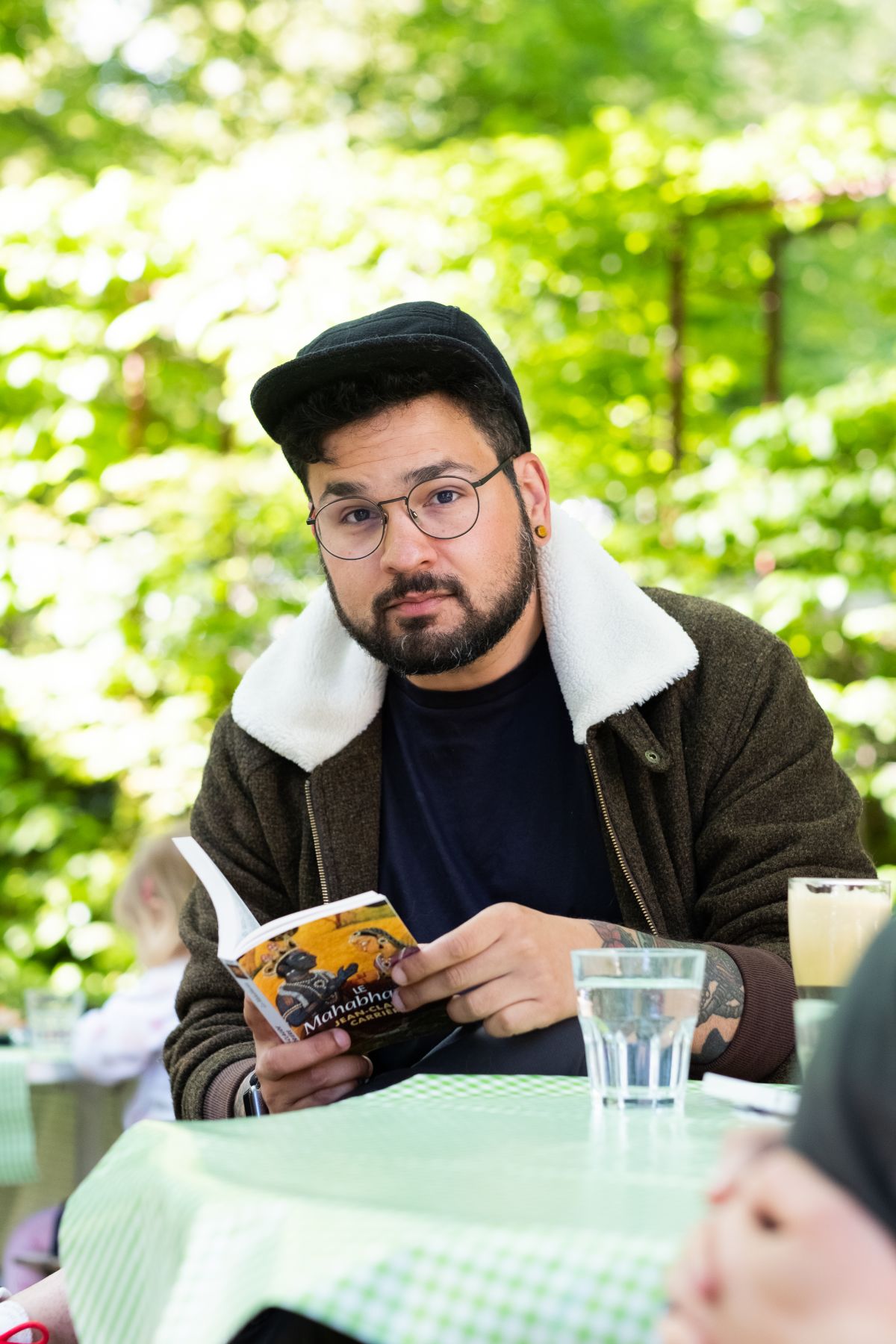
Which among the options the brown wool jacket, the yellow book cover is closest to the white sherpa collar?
the brown wool jacket

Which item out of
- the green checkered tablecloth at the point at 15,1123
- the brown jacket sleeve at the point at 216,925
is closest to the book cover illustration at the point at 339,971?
the brown jacket sleeve at the point at 216,925

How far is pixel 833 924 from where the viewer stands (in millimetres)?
1238

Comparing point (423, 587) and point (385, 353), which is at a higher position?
point (385, 353)

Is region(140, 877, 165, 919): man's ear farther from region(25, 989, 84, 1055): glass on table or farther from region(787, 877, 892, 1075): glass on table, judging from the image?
region(787, 877, 892, 1075): glass on table

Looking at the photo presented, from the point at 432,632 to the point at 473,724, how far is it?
0.18 meters

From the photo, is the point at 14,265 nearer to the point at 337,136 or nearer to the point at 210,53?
the point at 337,136

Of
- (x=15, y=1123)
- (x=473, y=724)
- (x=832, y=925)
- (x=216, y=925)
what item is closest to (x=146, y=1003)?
(x=15, y=1123)

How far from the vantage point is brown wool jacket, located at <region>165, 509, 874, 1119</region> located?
74.2 inches

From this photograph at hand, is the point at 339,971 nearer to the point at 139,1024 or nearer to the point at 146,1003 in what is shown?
the point at 139,1024

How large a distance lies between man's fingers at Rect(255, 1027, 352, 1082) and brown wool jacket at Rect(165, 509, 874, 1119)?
0.83 feet

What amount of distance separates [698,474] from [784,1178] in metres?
5.05

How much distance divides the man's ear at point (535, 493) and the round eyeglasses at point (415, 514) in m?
0.11

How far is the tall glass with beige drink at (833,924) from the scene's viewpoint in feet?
4.02

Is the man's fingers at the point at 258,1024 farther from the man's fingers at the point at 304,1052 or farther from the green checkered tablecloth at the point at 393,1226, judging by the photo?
the green checkered tablecloth at the point at 393,1226
